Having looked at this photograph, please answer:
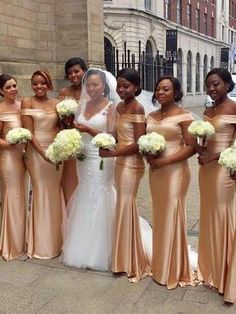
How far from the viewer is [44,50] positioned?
1049cm

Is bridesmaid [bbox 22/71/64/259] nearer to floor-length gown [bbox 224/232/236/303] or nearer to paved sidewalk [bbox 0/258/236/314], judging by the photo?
paved sidewalk [bbox 0/258/236/314]

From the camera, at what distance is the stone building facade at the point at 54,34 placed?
9820 mm

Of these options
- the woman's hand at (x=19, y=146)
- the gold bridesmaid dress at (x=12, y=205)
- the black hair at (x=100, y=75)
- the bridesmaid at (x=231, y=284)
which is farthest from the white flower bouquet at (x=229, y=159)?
the gold bridesmaid dress at (x=12, y=205)

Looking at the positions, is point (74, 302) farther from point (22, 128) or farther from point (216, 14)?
point (216, 14)

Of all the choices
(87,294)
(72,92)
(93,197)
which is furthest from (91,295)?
(72,92)

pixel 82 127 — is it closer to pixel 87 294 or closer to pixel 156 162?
pixel 156 162

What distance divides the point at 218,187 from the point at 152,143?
735 mm

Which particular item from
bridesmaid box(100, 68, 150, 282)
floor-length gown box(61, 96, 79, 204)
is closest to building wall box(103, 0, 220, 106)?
floor-length gown box(61, 96, 79, 204)

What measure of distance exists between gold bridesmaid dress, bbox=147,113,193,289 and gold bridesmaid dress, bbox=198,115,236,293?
0.21m

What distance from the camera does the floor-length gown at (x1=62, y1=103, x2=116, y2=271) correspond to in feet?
17.4

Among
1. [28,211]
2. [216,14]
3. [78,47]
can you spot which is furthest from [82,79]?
[216,14]

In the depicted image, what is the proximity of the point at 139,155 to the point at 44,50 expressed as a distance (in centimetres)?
628

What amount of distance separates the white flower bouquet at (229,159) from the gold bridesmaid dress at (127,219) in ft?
3.53

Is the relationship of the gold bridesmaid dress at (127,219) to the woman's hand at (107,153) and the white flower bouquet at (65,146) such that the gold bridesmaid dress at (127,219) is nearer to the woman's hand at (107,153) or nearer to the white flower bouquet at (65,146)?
the woman's hand at (107,153)
